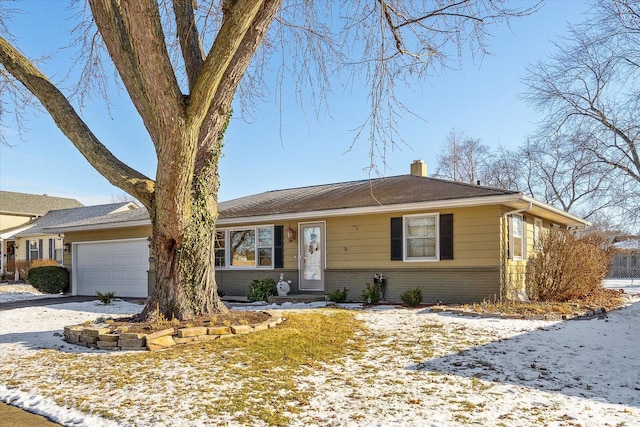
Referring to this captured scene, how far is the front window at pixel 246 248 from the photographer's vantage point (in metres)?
14.2

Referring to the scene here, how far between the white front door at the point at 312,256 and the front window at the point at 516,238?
4.84m

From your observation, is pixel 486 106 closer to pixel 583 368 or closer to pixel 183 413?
pixel 583 368

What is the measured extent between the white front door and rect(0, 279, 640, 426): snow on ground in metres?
5.69

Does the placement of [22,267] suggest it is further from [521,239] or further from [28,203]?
[521,239]

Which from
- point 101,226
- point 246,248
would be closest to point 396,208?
point 246,248

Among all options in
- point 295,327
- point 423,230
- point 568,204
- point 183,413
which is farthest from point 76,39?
point 568,204

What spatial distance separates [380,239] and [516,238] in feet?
11.1

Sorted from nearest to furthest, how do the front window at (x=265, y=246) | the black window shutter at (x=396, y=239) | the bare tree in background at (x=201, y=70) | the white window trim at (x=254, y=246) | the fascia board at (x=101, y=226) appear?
the bare tree in background at (x=201, y=70) → the black window shutter at (x=396, y=239) → the white window trim at (x=254, y=246) → the front window at (x=265, y=246) → the fascia board at (x=101, y=226)

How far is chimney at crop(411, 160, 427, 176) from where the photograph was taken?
15094mm

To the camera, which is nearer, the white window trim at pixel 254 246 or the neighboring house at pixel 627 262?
the white window trim at pixel 254 246

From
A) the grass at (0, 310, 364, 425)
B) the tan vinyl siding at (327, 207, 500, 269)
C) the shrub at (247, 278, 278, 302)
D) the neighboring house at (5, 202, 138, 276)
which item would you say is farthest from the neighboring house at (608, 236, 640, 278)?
the neighboring house at (5, 202, 138, 276)

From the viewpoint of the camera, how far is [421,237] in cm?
1162

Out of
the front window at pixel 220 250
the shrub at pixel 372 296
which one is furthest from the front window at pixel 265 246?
the shrub at pixel 372 296

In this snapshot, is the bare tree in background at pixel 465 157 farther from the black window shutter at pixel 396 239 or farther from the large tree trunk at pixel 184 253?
the large tree trunk at pixel 184 253
